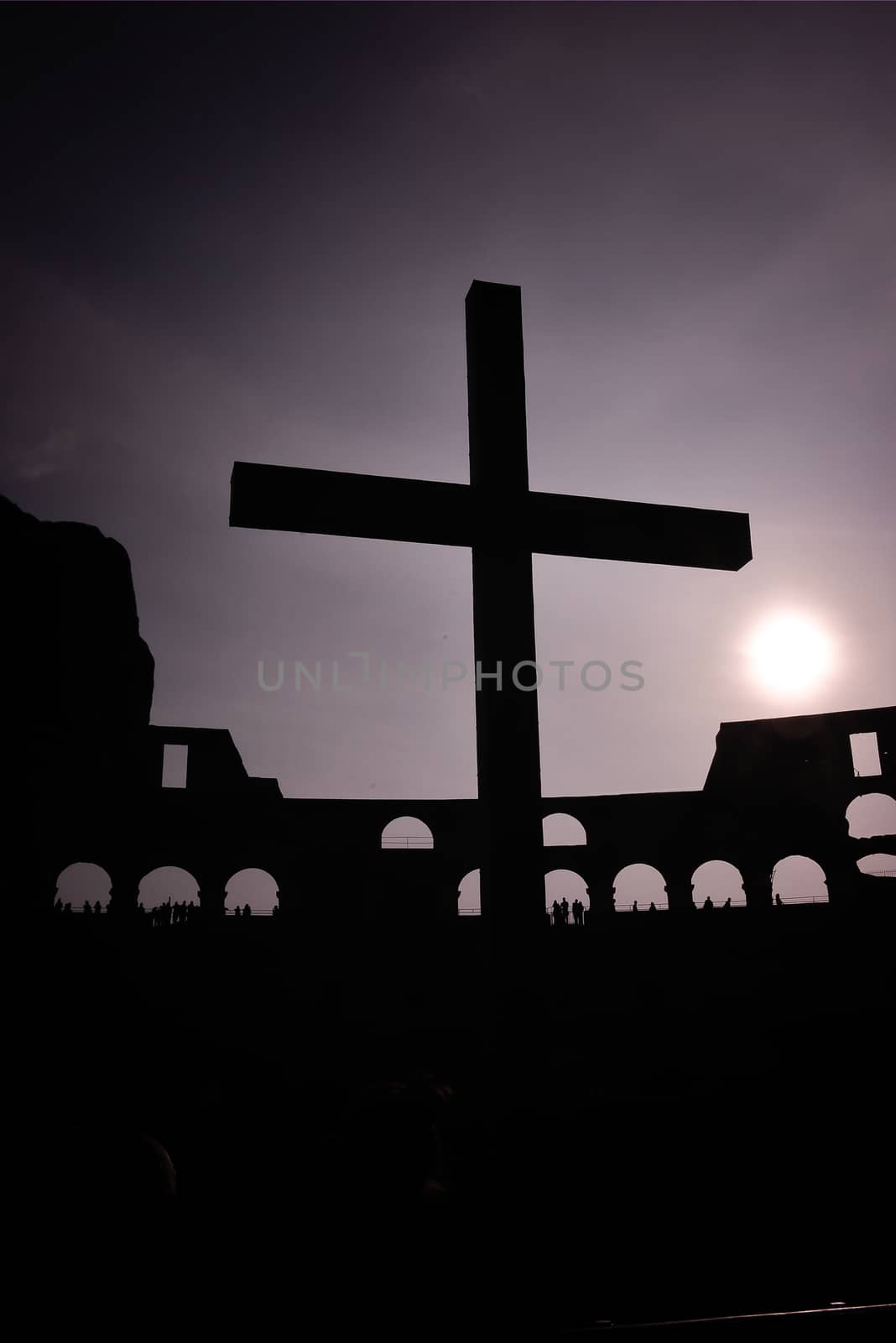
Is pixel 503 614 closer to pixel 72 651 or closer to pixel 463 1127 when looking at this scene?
pixel 463 1127

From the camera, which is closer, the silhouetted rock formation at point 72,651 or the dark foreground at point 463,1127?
the dark foreground at point 463,1127

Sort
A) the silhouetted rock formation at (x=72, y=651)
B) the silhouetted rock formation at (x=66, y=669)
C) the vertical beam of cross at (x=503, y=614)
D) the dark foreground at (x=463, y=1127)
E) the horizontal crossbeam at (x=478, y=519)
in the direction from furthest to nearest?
1. the silhouetted rock formation at (x=72, y=651)
2. the silhouetted rock formation at (x=66, y=669)
3. the horizontal crossbeam at (x=478, y=519)
4. the vertical beam of cross at (x=503, y=614)
5. the dark foreground at (x=463, y=1127)

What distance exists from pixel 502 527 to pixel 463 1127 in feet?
14.7

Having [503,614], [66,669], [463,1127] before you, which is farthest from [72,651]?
[503,614]

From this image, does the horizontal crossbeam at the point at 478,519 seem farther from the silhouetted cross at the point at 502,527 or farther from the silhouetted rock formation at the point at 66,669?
the silhouetted rock formation at the point at 66,669

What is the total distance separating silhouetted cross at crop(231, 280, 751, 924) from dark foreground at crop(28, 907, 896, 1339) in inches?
16.6

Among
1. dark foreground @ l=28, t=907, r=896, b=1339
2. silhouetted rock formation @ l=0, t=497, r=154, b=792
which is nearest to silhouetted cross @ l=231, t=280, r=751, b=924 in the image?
dark foreground @ l=28, t=907, r=896, b=1339

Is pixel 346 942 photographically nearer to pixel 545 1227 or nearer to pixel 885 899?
pixel 885 899

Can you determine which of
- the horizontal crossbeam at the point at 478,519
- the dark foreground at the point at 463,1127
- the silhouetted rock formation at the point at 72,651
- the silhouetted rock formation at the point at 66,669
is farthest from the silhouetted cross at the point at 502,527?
the silhouetted rock formation at the point at 72,651

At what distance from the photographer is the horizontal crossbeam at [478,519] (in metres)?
3.11

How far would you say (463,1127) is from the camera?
596 cm

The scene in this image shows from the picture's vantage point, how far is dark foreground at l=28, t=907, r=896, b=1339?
179cm

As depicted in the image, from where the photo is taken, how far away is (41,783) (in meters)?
24.5

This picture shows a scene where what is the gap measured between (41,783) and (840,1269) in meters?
24.0
